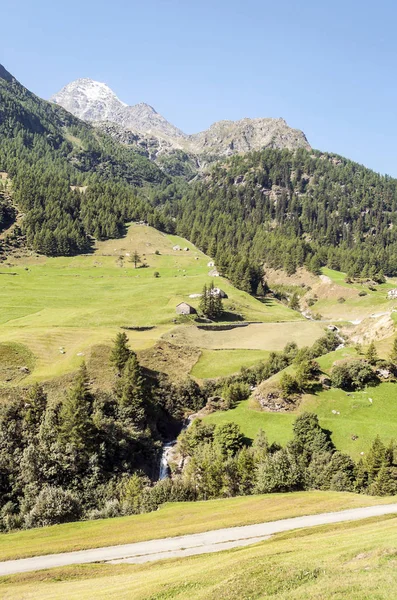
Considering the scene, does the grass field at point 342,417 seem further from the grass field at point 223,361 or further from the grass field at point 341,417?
the grass field at point 223,361

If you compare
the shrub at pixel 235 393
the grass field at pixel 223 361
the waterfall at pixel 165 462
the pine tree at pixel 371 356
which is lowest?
the waterfall at pixel 165 462

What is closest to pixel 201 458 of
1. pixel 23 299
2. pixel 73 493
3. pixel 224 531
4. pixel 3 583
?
pixel 73 493

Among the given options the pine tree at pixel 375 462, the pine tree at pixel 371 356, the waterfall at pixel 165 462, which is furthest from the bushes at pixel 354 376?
the waterfall at pixel 165 462

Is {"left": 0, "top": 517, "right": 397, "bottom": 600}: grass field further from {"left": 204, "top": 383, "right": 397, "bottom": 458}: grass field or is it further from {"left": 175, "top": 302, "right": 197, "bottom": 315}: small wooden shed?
{"left": 175, "top": 302, "right": 197, "bottom": 315}: small wooden shed

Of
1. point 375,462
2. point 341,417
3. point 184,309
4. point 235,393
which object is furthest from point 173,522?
point 184,309

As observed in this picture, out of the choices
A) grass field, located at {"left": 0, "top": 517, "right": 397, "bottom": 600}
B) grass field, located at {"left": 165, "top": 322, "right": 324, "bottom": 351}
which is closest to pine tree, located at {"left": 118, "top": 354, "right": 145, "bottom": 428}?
grass field, located at {"left": 165, "top": 322, "right": 324, "bottom": 351}

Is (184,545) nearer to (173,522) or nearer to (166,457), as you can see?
(173,522)
